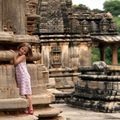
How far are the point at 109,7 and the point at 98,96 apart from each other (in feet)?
212

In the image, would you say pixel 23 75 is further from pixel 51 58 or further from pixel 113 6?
pixel 113 6

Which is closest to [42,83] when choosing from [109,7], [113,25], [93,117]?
[93,117]

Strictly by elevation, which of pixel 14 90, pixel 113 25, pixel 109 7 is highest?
pixel 109 7

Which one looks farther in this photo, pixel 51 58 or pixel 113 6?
pixel 113 6

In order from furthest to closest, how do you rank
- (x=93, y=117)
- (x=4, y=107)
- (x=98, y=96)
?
(x=98, y=96) → (x=93, y=117) → (x=4, y=107)

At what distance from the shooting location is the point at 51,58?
781 inches

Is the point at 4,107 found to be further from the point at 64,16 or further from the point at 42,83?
the point at 64,16

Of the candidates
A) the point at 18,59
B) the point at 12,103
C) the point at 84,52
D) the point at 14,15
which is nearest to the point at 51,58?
the point at 84,52

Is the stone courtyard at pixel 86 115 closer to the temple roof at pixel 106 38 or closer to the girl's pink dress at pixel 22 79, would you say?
the girl's pink dress at pixel 22 79

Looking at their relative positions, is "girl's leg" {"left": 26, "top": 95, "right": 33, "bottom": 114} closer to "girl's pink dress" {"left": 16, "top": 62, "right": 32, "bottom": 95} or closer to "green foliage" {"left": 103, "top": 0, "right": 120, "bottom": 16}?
"girl's pink dress" {"left": 16, "top": 62, "right": 32, "bottom": 95}

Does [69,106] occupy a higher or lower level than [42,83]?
lower

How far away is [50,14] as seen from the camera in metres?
20.3

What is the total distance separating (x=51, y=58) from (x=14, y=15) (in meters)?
12.3

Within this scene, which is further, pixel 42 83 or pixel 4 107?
pixel 42 83
